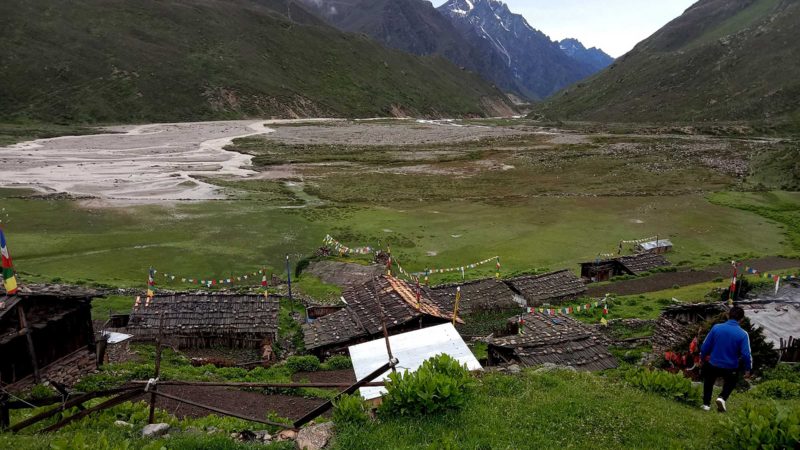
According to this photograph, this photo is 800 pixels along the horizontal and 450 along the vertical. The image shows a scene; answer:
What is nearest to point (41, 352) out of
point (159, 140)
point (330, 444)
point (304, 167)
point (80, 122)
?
point (330, 444)

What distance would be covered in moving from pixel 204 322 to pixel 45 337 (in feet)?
29.1

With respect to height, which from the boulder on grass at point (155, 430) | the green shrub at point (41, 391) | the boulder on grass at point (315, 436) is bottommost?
the green shrub at point (41, 391)

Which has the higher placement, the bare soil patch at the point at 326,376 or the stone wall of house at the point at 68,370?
the stone wall of house at the point at 68,370

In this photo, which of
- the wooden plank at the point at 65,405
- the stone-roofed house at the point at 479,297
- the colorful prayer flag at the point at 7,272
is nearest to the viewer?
the wooden plank at the point at 65,405

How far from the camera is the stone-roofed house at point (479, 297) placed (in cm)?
3186

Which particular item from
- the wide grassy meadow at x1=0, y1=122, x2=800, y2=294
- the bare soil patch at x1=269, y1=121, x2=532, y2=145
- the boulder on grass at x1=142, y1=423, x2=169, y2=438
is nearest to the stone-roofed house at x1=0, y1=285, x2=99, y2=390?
the boulder on grass at x1=142, y1=423, x2=169, y2=438

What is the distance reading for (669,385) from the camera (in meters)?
12.9

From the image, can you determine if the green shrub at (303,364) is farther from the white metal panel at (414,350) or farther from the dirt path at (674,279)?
the dirt path at (674,279)

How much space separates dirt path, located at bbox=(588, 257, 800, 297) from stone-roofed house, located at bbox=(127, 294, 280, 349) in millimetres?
23033

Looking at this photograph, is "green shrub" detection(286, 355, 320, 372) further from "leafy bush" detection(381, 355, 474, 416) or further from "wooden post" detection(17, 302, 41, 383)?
"leafy bush" detection(381, 355, 474, 416)

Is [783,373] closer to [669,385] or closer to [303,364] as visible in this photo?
[669,385]

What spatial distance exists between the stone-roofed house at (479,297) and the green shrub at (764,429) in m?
21.7

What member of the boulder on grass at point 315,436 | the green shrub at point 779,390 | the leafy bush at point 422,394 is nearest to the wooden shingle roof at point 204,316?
the boulder on grass at point 315,436

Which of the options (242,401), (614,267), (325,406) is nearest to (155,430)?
(325,406)
